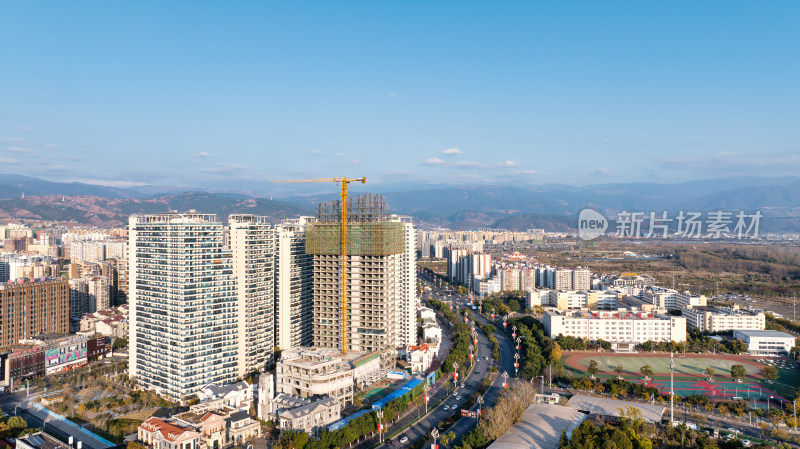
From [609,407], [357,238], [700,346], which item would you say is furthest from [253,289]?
[700,346]

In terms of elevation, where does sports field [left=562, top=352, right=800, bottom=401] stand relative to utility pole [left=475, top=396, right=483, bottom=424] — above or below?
below

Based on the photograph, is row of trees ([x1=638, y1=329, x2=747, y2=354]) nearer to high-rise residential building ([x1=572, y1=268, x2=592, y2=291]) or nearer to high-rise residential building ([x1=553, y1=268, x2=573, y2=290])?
high-rise residential building ([x1=572, y1=268, x2=592, y2=291])

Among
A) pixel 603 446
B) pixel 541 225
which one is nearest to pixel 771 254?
pixel 603 446

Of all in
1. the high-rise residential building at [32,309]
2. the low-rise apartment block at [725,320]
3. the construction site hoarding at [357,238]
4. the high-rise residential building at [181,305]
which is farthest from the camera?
the low-rise apartment block at [725,320]

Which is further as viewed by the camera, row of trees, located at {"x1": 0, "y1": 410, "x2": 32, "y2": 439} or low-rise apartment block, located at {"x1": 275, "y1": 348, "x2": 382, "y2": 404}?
low-rise apartment block, located at {"x1": 275, "y1": 348, "x2": 382, "y2": 404}

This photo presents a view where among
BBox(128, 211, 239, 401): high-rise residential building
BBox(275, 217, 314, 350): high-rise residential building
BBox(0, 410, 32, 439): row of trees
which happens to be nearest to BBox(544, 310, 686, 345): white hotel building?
BBox(275, 217, 314, 350): high-rise residential building

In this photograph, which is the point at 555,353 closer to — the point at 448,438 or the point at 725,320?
the point at 448,438

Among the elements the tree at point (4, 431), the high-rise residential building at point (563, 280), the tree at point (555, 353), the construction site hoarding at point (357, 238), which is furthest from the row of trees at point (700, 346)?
the tree at point (4, 431)

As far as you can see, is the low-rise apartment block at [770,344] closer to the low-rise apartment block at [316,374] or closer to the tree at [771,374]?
the tree at [771,374]
